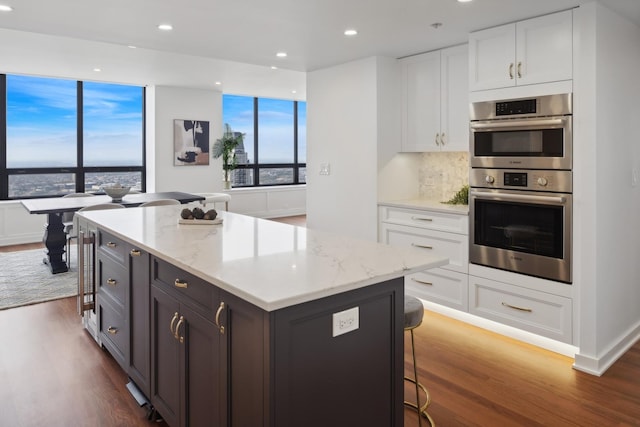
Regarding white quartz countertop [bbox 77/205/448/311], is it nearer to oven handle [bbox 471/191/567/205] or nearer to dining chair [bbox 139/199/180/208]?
oven handle [bbox 471/191/567/205]

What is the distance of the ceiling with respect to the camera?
2.96 meters

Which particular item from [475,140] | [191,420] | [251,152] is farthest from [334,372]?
[251,152]

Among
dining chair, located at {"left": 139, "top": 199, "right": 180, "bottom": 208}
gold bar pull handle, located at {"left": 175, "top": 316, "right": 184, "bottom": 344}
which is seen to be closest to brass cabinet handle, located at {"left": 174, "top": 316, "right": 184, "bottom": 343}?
gold bar pull handle, located at {"left": 175, "top": 316, "right": 184, "bottom": 344}

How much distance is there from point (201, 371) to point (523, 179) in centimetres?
248

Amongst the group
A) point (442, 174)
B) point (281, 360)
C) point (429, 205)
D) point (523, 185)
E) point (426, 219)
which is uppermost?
point (442, 174)

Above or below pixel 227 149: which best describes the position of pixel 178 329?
below

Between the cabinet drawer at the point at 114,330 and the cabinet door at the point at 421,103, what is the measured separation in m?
2.87

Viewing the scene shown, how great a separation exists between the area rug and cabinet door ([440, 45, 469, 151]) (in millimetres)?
3883

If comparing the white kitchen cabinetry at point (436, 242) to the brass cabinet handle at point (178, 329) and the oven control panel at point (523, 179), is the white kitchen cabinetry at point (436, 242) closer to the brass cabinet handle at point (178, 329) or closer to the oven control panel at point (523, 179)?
the oven control panel at point (523, 179)

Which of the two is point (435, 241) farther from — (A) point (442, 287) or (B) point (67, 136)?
(B) point (67, 136)

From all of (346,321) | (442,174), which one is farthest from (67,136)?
(346,321)

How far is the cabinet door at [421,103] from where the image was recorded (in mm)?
4102

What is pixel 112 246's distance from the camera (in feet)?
9.30

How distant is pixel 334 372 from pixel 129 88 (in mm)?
7879
